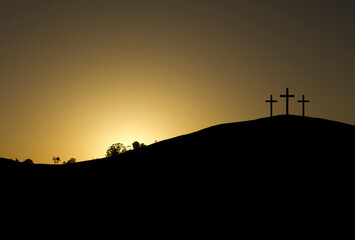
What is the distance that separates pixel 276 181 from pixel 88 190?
215 inches

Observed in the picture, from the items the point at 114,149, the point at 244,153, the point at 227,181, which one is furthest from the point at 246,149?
the point at 114,149

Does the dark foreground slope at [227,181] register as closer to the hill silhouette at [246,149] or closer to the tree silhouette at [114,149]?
the hill silhouette at [246,149]

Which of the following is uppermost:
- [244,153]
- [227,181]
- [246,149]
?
[246,149]

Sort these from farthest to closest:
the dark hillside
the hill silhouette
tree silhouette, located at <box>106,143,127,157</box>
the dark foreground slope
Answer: tree silhouette, located at <box>106,143,127,157</box>, the hill silhouette, the dark hillside, the dark foreground slope

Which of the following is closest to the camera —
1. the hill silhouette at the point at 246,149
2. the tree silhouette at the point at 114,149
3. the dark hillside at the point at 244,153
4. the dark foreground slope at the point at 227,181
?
the dark foreground slope at the point at 227,181

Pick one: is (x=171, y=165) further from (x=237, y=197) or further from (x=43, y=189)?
(x=43, y=189)

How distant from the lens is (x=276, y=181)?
12227 millimetres

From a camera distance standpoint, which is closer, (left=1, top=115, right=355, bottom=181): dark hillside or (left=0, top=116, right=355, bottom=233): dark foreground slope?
(left=0, top=116, right=355, bottom=233): dark foreground slope

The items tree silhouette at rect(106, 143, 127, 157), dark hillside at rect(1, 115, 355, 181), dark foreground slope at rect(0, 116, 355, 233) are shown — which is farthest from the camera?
tree silhouette at rect(106, 143, 127, 157)

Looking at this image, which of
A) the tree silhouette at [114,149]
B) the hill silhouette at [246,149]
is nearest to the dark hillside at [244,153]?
the hill silhouette at [246,149]

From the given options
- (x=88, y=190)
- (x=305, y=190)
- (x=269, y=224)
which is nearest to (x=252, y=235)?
(x=269, y=224)

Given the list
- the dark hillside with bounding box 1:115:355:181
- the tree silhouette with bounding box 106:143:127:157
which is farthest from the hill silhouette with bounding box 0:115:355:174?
the tree silhouette with bounding box 106:143:127:157

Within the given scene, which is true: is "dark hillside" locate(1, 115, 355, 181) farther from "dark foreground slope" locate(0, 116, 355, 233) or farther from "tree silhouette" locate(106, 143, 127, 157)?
"tree silhouette" locate(106, 143, 127, 157)

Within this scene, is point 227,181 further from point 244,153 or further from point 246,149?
point 246,149
